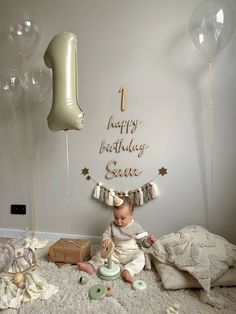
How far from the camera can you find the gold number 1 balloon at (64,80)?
164 cm

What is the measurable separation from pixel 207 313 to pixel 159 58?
1580 millimetres

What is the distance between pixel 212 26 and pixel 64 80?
0.91 m

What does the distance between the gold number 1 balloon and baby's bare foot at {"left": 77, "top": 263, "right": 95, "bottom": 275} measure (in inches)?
34.2

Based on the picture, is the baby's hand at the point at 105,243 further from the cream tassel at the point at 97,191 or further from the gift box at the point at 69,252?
the cream tassel at the point at 97,191

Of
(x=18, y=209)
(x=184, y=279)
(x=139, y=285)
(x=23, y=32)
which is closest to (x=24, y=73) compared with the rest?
(x=23, y=32)

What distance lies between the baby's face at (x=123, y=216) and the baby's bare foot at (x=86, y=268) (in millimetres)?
311

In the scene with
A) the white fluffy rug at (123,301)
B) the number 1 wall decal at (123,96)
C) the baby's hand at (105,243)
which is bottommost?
the white fluffy rug at (123,301)

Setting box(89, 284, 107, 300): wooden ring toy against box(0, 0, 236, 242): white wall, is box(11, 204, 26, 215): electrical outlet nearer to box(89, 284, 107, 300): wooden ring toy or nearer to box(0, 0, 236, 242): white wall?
box(0, 0, 236, 242): white wall

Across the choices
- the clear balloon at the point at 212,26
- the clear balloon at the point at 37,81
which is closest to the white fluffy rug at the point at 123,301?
A: the clear balloon at the point at 37,81

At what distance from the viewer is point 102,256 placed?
5.22ft

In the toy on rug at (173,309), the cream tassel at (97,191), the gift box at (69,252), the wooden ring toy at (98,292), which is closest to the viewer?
the toy on rug at (173,309)

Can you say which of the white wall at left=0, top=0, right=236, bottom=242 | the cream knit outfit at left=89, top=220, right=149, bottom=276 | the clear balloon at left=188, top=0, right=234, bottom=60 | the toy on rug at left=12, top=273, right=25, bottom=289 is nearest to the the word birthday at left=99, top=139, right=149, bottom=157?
the white wall at left=0, top=0, right=236, bottom=242

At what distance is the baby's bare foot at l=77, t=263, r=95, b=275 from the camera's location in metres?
1.65

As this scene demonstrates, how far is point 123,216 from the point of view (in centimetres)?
173
